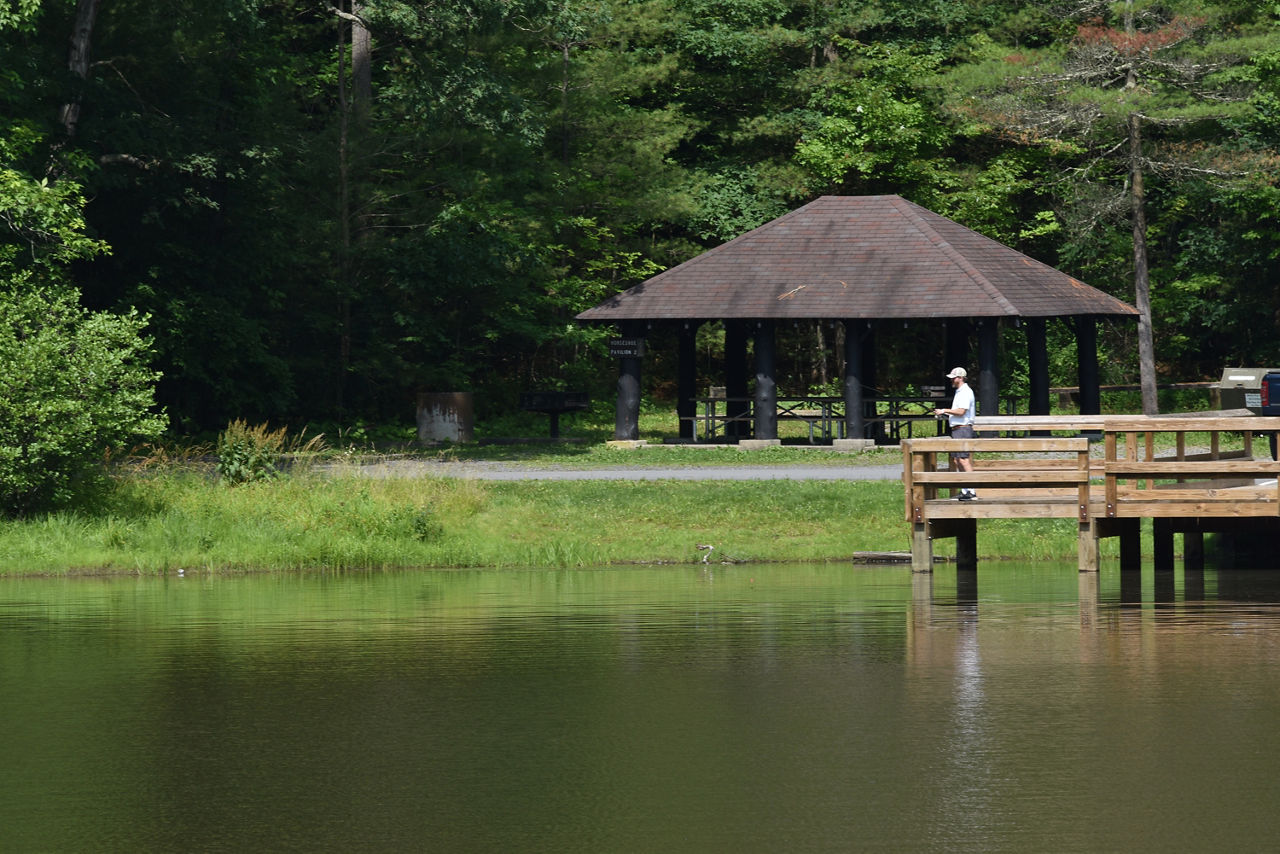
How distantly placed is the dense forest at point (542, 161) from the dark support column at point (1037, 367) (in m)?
9.88

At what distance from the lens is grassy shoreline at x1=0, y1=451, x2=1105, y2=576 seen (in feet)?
82.4

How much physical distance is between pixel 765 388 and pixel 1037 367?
5.87m

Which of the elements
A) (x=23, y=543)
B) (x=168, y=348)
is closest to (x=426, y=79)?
(x=168, y=348)

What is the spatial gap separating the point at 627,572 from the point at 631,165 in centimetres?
3282

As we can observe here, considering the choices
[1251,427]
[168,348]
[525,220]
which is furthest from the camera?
[525,220]

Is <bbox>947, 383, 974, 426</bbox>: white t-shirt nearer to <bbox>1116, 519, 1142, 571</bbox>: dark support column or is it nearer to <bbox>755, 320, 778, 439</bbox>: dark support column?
<bbox>1116, 519, 1142, 571</bbox>: dark support column

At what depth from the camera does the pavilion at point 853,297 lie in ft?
132

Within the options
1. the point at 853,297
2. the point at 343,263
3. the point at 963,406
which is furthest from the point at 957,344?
the point at 963,406

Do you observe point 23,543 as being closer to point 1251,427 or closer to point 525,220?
point 1251,427

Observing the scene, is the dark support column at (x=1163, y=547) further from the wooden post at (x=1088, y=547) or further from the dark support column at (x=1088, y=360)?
the dark support column at (x=1088, y=360)

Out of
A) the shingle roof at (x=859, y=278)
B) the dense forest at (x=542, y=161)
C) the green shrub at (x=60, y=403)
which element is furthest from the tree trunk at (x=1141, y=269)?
the green shrub at (x=60, y=403)

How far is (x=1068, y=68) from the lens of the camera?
5131 centimetres

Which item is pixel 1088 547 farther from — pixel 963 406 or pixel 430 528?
pixel 430 528

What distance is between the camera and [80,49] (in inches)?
1487
